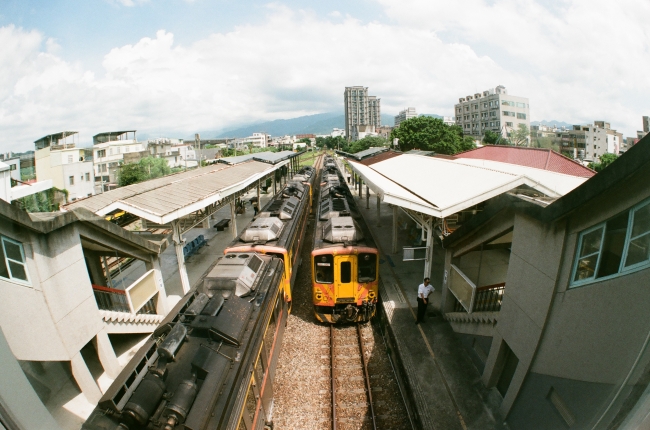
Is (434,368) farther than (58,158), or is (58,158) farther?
(434,368)

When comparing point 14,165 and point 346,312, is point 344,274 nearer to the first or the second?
point 346,312

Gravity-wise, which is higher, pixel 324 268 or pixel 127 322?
pixel 324 268

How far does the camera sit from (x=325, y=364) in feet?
24.6

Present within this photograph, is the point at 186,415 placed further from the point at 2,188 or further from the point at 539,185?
the point at 539,185

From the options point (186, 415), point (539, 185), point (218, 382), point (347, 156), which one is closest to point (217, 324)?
point (218, 382)

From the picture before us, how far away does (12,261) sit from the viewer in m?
3.31

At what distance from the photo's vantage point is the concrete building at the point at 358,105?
15675cm

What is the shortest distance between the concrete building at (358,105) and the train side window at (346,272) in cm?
15325

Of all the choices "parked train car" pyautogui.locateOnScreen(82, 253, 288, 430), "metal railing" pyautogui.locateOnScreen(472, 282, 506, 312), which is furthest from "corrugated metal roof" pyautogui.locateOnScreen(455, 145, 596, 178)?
"parked train car" pyautogui.locateOnScreen(82, 253, 288, 430)

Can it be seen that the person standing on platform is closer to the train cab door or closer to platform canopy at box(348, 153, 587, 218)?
the train cab door

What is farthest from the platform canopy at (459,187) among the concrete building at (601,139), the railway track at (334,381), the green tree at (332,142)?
the green tree at (332,142)

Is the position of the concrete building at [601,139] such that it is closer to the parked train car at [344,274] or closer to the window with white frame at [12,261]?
the parked train car at [344,274]

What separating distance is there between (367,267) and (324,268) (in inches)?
43.8

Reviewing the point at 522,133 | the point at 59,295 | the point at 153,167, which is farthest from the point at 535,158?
the point at 153,167
